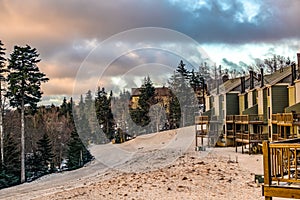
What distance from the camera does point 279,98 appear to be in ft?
74.5

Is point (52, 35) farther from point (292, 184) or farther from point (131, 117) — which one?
point (292, 184)

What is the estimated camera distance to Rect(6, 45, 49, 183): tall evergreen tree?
26.8 meters

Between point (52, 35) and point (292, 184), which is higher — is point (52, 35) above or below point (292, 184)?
above

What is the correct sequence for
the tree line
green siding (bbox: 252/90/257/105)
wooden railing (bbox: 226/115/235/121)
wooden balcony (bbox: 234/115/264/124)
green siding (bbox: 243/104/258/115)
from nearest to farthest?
wooden balcony (bbox: 234/115/264/124) < green siding (bbox: 243/104/258/115) < the tree line < green siding (bbox: 252/90/257/105) < wooden railing (bbox: 226/115/235/121)

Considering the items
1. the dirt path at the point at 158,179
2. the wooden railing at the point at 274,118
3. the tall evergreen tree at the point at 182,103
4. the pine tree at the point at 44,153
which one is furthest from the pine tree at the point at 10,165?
the wooden railing at the point at 274,118

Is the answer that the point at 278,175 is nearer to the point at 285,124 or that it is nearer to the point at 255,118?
the point at 285,124

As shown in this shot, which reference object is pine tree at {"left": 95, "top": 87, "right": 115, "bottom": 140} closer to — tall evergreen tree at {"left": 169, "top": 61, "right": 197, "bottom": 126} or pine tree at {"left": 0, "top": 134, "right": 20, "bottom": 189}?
tall evergreen tree at {"left": 169, "top": 61, "right": 197, "bottom": 126}

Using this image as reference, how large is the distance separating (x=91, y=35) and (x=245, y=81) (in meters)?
16.0

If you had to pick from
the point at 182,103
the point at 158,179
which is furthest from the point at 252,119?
the point at 158,179

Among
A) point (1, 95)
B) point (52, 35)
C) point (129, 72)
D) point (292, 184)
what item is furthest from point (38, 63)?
point (292, 184)

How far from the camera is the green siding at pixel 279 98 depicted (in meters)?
22.6

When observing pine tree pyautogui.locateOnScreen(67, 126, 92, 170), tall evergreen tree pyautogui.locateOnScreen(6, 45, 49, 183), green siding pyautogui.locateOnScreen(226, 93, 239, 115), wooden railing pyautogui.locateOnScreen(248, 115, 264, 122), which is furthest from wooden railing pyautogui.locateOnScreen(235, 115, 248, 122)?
tall evergreen tree pyautogui.locateOnScreen(6, 45, 49, 183)

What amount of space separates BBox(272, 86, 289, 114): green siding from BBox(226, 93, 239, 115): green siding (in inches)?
286

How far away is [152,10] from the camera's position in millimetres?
18484
